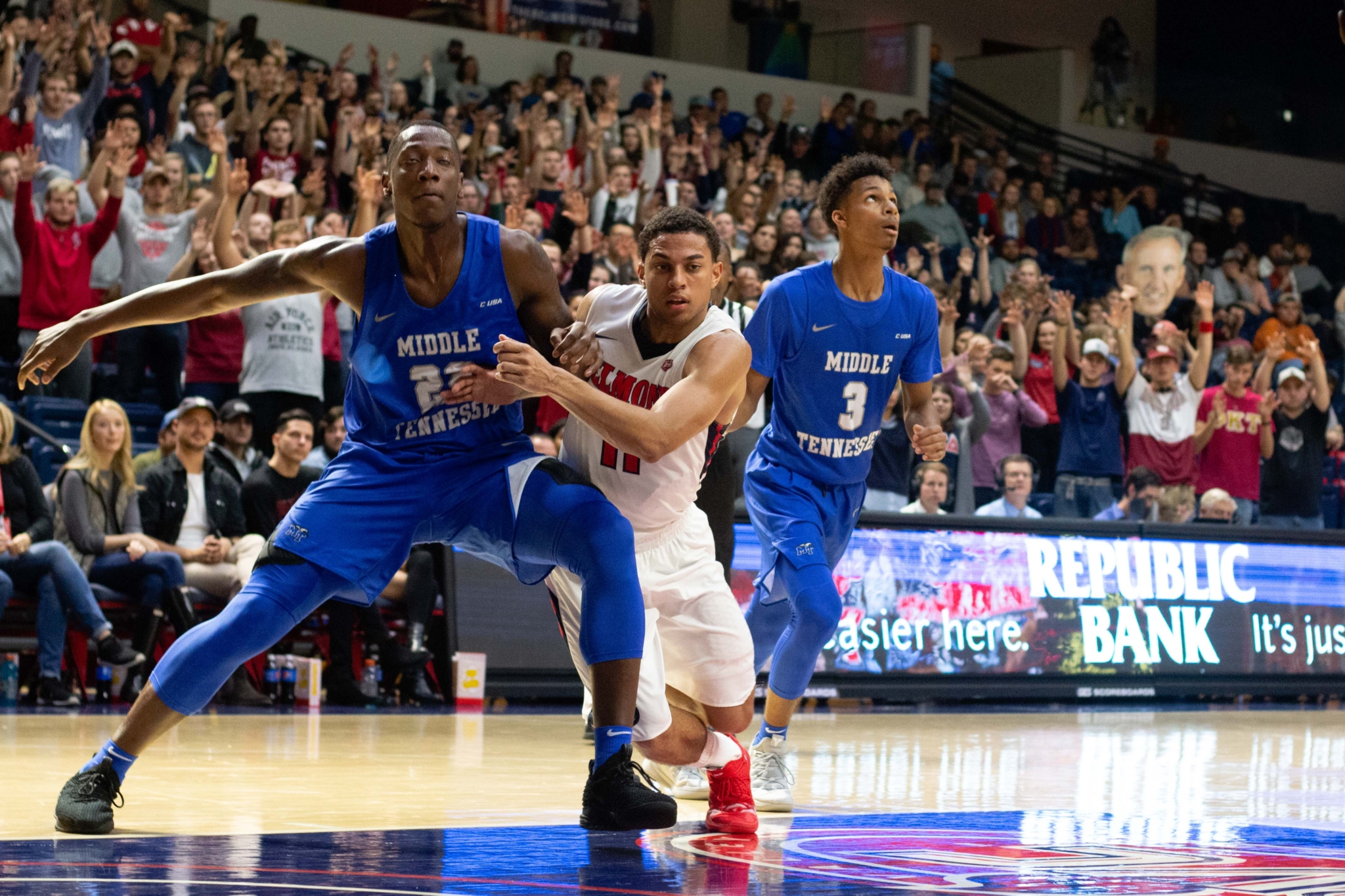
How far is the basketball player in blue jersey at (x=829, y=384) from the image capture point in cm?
558

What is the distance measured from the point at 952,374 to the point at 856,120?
8.01 m

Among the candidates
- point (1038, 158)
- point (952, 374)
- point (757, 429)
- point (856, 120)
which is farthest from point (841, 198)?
point (1038, 158)

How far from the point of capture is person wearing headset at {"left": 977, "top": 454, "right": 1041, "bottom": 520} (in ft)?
34.6

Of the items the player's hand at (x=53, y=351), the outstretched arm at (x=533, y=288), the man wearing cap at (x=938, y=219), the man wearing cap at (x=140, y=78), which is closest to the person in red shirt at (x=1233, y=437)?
the man wearing cap at (x=938, y=219)

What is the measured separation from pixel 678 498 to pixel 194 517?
17.0ft

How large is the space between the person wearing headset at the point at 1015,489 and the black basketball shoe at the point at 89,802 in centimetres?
711

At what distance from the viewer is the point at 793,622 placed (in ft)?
18.0

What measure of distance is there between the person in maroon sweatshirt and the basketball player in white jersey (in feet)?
20.0

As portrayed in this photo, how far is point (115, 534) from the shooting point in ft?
29.0

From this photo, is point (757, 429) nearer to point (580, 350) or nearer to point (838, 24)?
point (580, 350)

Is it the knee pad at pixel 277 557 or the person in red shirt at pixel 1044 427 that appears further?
the person in red shirt at pixel 1044 427

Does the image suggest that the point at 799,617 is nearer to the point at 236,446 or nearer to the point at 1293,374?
the point at 236,446

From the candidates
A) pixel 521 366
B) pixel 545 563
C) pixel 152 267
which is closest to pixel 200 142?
pixel 152 267

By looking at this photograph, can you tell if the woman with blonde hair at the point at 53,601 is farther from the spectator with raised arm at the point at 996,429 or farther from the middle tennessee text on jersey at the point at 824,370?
the spectator with raised arm at the point at 996,429
